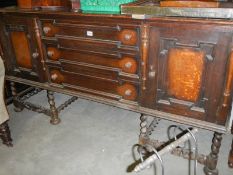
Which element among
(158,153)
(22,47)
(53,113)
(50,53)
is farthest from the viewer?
(53,113)

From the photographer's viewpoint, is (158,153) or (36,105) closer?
(158,153)

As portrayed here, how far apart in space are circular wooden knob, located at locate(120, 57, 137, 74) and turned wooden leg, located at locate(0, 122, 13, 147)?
1.30 m

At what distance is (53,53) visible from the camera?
2.19 metres

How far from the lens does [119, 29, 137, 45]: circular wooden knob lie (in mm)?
1708

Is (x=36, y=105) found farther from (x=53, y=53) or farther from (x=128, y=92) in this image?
(x=128, y=92)

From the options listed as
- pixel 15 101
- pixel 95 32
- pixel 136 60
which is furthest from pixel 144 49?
pixel 15 101

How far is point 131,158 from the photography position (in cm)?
215

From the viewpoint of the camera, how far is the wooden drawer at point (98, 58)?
6.01ft

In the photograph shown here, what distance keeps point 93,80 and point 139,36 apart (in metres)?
0.63

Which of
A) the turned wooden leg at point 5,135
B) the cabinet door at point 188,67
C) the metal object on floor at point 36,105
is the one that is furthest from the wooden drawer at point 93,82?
the turned wooden leg at point 5,135

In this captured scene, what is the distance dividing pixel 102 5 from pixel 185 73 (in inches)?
33.8

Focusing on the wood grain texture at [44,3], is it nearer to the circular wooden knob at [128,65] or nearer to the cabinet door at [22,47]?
the cabinet door at [22,47]

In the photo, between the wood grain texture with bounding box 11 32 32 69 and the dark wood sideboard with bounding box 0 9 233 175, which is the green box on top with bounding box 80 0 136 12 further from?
the wood grain texture with bounding box 11 32 32 69

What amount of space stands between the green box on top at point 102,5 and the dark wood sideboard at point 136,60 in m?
0.15
